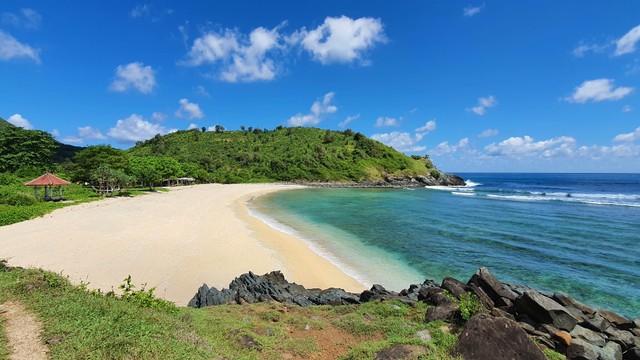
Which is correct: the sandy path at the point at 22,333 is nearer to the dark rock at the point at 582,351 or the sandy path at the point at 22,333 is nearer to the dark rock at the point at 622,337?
the dark rock at the point at 582,351

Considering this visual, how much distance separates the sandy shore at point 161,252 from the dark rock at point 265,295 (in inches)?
57.0

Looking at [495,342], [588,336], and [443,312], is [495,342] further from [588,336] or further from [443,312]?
[588,336]

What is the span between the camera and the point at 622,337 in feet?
26.3

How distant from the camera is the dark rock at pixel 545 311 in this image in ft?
26.2

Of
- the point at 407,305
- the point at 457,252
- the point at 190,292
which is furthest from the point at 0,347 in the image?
the point at 457,252

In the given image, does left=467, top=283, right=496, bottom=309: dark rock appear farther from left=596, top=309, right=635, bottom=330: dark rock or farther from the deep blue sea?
the deep blue sea

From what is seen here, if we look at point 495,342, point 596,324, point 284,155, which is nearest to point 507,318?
point 495,342

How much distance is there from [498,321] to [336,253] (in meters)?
13.3

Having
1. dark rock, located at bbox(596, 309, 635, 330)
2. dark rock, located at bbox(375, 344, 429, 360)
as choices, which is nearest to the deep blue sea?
dark rock, located at bbox(596, 309, 635, 330)

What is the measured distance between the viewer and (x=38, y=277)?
8516mm

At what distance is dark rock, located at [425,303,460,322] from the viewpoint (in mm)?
8359

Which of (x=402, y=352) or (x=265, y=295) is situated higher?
(x=402, y=352)

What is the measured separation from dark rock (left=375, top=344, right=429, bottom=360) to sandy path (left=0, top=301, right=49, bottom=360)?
20.8 feet

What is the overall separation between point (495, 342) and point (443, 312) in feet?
5.86
